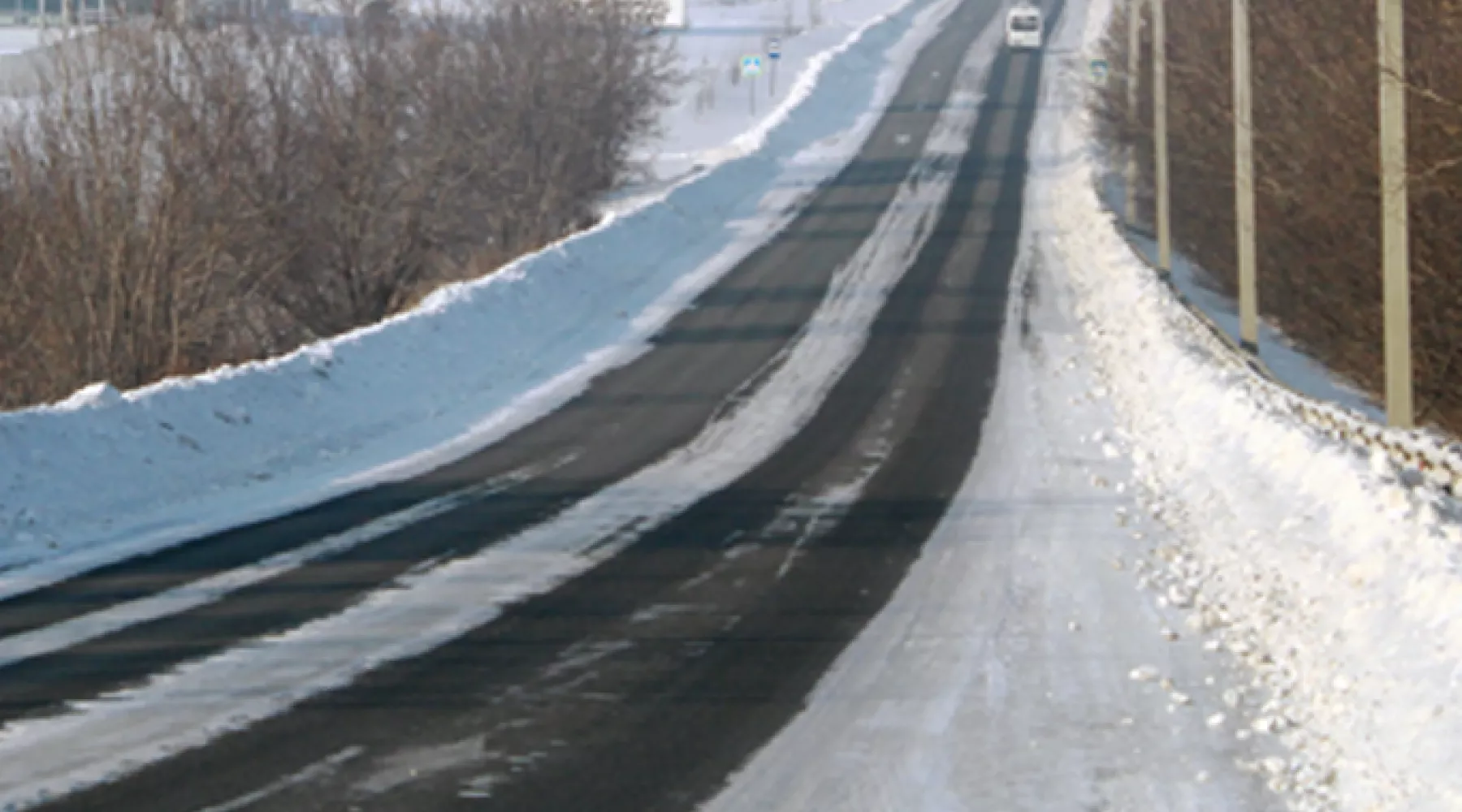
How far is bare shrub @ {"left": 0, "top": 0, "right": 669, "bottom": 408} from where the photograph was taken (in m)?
22.1

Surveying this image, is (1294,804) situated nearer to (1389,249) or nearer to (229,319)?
(1389,249)

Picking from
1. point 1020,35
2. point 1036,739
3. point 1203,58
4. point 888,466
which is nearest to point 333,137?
point 1203,58

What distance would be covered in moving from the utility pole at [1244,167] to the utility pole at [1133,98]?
16617 millimetres

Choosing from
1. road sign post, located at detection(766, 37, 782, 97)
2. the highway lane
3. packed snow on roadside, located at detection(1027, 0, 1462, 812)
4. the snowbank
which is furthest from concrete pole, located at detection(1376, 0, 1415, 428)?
road sign post, located at detection(766, 37, 782, 97)

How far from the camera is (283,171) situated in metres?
31.8

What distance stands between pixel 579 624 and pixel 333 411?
26.6ft

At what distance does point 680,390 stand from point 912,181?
83.2ft

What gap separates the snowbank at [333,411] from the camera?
12.8 metres

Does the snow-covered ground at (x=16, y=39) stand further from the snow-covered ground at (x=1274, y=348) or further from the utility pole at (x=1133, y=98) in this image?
the snow-covered ground at (x=1274, y=348)

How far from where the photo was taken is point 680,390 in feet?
68.3

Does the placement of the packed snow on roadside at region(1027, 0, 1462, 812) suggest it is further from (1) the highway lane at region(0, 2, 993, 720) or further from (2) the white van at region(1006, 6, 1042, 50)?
(2) the white van at region(1006, 6, 1042, 50)

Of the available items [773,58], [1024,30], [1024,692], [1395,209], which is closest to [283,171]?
[1395,209]

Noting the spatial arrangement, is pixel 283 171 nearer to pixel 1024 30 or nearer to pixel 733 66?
pixel 733 66

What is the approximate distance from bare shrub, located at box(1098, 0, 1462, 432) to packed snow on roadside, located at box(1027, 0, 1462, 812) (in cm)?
308
